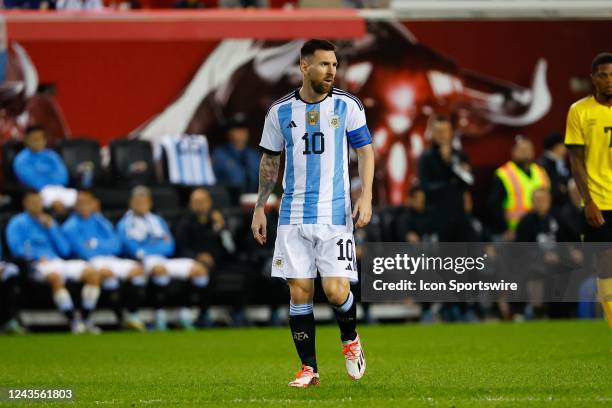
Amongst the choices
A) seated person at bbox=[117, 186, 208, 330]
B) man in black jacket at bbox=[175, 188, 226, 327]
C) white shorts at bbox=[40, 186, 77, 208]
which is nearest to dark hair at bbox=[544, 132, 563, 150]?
man in black jacket at bbox=[175, 188, 226, 327]

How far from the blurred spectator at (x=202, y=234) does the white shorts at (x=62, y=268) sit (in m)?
1.44

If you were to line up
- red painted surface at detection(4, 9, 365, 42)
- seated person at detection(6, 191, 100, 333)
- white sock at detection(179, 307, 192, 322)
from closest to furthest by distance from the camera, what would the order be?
seated person at detection(6, 191, 100, 333) < white sock at detection(179, 307, 192, 322) < red painted surface at detection(4, 9, 365, 42)

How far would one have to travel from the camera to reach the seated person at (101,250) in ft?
57.6

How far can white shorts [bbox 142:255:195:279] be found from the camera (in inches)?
704

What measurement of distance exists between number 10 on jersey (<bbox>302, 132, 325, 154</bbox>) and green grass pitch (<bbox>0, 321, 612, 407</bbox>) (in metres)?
1.55

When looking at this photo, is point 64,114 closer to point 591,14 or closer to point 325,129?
point 591,14

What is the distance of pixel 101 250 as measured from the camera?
17.7 meters

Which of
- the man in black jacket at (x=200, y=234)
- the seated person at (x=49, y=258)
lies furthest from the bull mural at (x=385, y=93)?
the seated person at (x=49, y=258)

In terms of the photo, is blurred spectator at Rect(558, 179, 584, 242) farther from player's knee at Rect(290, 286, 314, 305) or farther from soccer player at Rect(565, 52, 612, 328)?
player's knee at Rect(290, 286, 314, 305)

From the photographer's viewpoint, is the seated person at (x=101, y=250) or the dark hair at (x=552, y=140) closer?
the seated person at (x=101, y=250)

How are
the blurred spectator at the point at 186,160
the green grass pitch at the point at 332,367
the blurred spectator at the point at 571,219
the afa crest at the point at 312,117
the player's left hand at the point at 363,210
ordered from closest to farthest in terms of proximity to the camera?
the green grass pitch at the point at 332,367 < the player's left hand at the point at 363,210 < the afa crest at the point at 312,117 < the blurred spectator at the point at 571,219 < the blurred spectator at the point at 186,160

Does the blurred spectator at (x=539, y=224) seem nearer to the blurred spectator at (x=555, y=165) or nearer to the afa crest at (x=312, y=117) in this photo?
the blurred spectator at (x=555, y=165)

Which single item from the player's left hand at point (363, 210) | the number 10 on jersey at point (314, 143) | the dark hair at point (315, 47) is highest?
the dark hair at point (315, 47)

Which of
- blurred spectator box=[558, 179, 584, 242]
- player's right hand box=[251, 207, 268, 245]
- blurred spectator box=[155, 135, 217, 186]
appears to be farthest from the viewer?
blurred spectator box=[155, 135, 217, 186]
